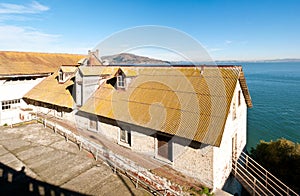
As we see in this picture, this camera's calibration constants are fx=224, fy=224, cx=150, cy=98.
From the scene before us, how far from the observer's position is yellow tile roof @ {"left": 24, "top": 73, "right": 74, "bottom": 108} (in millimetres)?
20844

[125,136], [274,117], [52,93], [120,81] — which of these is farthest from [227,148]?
[274,117]

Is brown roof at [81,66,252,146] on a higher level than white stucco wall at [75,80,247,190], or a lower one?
higher

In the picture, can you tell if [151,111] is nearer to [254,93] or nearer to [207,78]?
[207,78]

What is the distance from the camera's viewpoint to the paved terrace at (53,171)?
36.7 feet

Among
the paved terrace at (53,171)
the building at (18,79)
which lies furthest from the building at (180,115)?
the building at (18,79)

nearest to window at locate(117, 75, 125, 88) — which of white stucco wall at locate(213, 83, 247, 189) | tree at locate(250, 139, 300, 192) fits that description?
white stucco wall at locate(213, 83, 247, 189)

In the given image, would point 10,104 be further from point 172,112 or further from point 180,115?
point 180,115

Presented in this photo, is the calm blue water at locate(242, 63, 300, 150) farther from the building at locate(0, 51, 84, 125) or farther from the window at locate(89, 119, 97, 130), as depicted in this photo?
the building at locate(0, 51, 84, 125)

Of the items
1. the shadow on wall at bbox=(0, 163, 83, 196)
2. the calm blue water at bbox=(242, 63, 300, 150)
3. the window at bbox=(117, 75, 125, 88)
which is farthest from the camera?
the calm blue water at bbox=(242, 63, 300, 150)

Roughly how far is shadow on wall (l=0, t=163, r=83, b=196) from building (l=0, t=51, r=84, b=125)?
456 inches

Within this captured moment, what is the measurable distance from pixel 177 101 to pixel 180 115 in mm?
1306

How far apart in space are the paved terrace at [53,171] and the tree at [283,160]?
14.2 meters

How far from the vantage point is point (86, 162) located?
1396 centimetres

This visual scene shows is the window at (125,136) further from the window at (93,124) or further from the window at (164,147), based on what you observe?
the window at (93,124)
